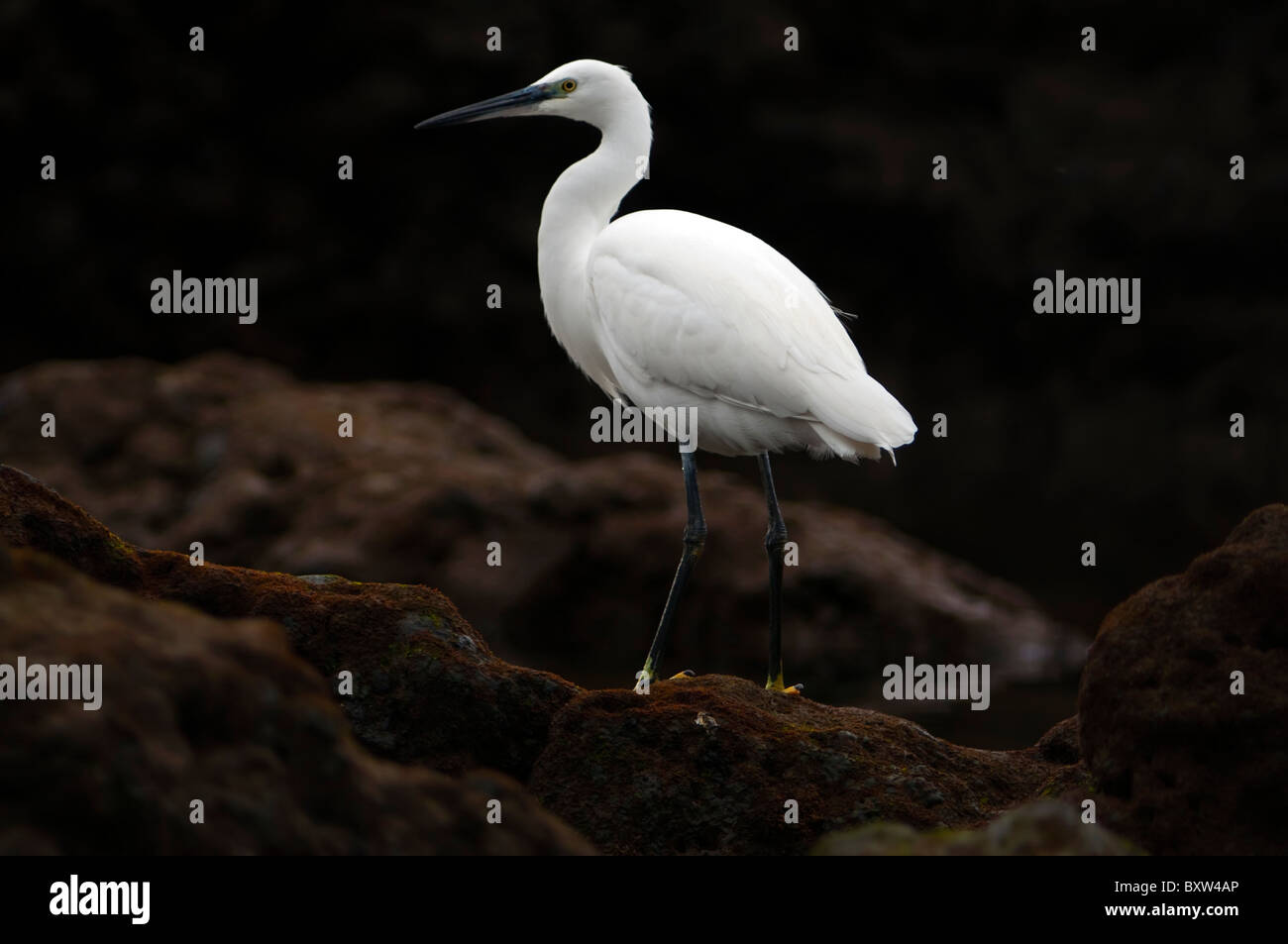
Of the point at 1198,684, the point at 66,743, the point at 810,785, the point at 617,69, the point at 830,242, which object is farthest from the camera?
the point at 830,242

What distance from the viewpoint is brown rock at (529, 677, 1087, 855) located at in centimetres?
446

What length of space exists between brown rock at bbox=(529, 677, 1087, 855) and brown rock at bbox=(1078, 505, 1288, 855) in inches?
25.0

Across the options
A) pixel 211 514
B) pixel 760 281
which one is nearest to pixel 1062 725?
pixel 760 281

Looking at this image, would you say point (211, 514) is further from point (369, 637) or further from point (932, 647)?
point (369, 637)

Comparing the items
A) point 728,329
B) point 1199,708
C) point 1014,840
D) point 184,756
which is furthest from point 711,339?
point 184,756

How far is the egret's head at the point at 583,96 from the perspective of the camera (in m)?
6.62

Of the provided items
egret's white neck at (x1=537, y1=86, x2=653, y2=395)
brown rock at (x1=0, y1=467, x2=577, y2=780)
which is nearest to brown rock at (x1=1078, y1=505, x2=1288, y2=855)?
brown rock at (x1=0, y1=467, x2=577, y2=780)

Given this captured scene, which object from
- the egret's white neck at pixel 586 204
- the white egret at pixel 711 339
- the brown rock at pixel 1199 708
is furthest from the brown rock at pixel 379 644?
the egret's white neck at pixel 586 204

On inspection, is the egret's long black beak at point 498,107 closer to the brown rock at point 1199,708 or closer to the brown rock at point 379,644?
the brown rock at point 379,644

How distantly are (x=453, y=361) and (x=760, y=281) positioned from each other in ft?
51.9

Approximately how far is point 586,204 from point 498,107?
72 centimetres

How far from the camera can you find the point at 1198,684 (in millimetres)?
3986

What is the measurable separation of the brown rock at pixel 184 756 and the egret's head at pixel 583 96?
4197 mm

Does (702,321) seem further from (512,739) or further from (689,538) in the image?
(512,739)
